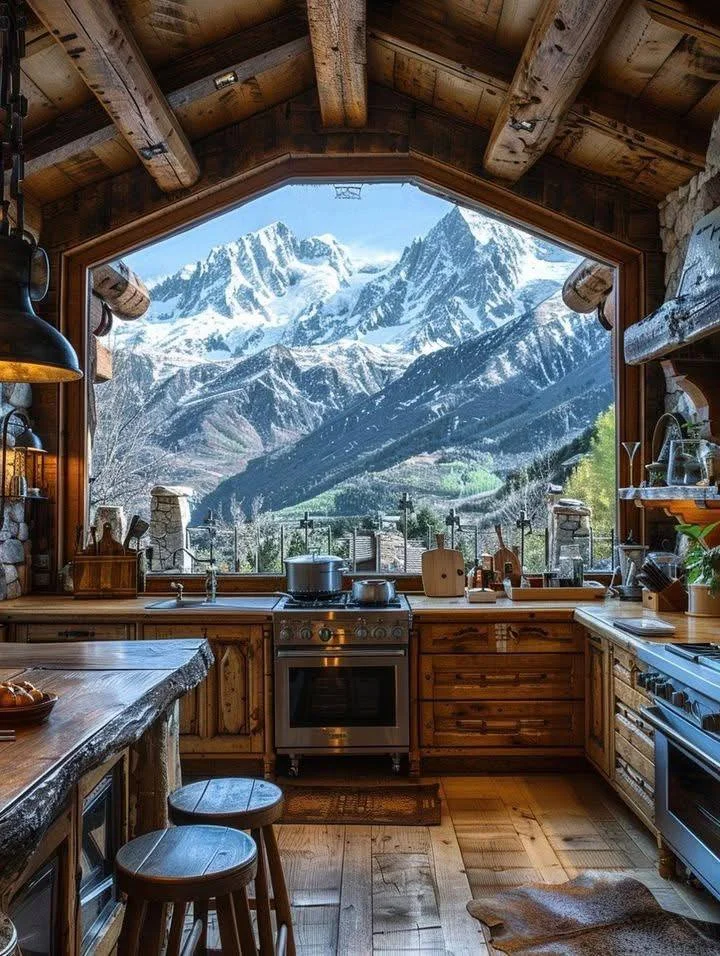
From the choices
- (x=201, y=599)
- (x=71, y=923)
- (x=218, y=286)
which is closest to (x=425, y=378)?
(x=218, y=286)

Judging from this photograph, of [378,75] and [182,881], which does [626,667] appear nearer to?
[182,881]

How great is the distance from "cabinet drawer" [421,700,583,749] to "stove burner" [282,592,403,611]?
0.55m

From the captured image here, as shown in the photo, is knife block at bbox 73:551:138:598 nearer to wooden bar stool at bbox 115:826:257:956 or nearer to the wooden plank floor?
the wooden plank floor

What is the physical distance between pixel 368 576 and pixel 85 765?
3293mm

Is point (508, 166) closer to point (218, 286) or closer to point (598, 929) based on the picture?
point (598, 929)

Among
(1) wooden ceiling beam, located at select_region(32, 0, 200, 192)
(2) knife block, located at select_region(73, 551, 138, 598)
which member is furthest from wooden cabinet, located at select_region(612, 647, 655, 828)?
(1) wooden ceiling beam, located at select_region(32, 0, 200, 192)

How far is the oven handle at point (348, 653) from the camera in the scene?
431cm

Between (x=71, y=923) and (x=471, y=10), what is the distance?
3960 mm

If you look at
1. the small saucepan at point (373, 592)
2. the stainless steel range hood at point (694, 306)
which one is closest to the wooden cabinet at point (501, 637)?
the small saucepan at point (373, 592)

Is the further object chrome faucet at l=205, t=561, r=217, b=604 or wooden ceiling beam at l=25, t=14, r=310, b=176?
chrome faucet at l=205, t=561, r=217, b=604

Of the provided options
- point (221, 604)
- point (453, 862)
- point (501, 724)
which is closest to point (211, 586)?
point (221, 604)

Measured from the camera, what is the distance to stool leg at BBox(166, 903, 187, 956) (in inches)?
78.9

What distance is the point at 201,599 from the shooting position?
4.93 m

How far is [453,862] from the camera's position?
341cm
